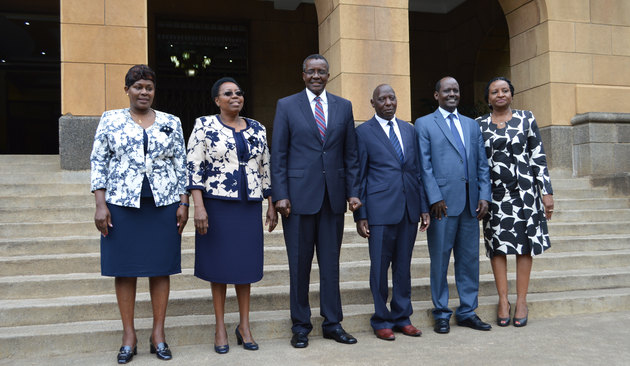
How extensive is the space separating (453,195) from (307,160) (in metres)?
1.28

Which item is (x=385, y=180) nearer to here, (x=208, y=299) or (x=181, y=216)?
(x=181, y=216)

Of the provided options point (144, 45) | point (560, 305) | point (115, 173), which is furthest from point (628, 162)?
point (115, 173)

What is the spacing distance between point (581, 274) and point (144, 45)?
593 centimetres

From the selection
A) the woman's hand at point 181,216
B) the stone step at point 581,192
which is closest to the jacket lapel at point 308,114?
the woman's hand at point 181,216

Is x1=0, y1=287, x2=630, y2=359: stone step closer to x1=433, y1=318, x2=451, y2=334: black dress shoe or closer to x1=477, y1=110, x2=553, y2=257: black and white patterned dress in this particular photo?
x1=433, y1=318, x2=451, y2=334: black dress shoe

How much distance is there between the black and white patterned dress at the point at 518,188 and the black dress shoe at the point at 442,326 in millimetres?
760

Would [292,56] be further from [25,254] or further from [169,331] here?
[169,331]

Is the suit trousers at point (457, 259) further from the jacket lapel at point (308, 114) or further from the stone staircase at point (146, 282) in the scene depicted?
the jacket lapel at point (308, 114)

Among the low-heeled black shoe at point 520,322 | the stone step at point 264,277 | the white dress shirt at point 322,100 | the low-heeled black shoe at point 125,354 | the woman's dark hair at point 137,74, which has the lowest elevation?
the low-heeled black shoe at point 520,322

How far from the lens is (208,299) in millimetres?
4543

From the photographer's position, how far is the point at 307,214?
4.03 metres

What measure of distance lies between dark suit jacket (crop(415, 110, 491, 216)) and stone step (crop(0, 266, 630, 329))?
1071 mm

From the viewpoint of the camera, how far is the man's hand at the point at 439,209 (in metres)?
4.38

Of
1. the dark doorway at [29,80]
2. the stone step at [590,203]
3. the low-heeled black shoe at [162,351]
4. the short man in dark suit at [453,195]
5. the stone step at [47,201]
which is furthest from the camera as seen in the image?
the dark doorway at [29,80]
